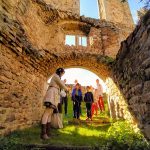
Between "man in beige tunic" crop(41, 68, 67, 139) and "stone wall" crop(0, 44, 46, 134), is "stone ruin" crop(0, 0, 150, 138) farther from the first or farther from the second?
"man in beige tunic" crop(41, 68, 67, 139)

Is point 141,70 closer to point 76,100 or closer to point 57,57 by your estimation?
point 76,100

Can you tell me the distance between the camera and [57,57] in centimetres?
873

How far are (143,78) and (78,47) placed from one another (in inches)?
270

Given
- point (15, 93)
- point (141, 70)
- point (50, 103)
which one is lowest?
point (50, 103)

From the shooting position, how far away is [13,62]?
4.64 metres

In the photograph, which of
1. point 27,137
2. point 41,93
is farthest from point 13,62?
point 41,93

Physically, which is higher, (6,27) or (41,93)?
(6,27)

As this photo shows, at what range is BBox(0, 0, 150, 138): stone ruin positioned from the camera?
12.9 feet

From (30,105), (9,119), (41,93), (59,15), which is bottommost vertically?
(9,119)

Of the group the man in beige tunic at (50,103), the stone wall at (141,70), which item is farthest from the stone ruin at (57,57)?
the man in beige tunic at (50,103)

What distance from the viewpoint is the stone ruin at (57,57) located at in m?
3.94

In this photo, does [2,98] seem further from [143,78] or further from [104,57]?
[104,57]

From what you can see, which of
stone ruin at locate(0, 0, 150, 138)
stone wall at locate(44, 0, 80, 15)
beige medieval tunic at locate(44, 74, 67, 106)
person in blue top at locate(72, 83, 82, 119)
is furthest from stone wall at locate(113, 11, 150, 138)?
stone wall at locate(44, 0, 80, 15)

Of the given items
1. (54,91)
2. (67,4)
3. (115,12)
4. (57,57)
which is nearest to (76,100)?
(57,57)
